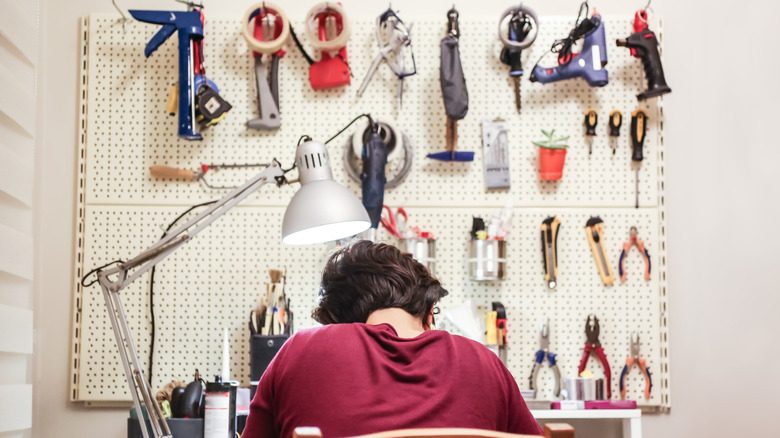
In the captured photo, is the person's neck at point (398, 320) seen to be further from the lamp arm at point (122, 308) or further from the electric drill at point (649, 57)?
the electric drill at point (649, 57)

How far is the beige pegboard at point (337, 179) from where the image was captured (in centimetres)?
223

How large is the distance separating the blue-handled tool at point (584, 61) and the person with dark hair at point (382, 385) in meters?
1.19

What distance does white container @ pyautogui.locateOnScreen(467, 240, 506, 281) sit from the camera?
218cm

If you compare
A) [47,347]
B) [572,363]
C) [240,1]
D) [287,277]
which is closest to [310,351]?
[287,277]

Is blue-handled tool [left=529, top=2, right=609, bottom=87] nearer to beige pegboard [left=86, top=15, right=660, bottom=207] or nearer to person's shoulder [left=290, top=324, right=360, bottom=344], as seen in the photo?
beige pegboard [left=86, top=15, right=660, bottom=207]

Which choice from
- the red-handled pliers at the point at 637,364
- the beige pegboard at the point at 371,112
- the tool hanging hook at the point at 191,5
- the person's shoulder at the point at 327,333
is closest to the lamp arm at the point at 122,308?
the person's shoulder at the point at 327,333

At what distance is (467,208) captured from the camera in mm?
2295

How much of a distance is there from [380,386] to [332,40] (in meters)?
1.34

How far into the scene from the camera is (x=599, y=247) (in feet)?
7.43

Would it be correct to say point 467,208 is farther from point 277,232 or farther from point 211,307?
point 211,307

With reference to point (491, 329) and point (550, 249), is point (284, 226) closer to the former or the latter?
point (491, 329)

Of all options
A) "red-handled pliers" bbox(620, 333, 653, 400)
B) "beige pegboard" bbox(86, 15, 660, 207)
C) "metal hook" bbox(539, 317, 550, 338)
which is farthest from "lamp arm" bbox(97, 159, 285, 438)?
"red-handled pliers" bbox(620, 333, 653, 400)

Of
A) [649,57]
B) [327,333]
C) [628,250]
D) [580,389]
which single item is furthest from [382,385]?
→ [649,57]

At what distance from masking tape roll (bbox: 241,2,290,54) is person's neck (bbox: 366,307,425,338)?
1141 millimetres
